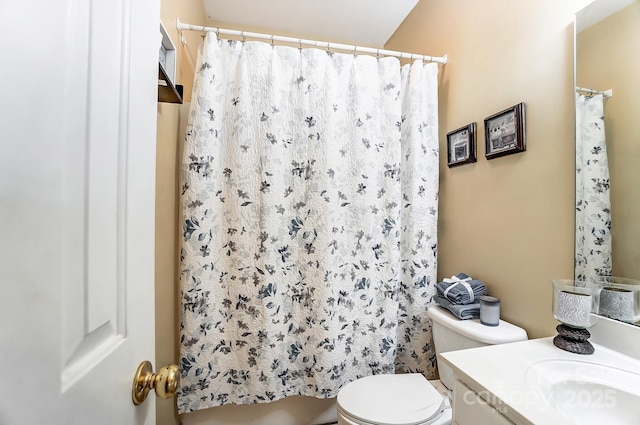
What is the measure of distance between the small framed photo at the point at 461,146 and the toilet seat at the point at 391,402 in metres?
1.12

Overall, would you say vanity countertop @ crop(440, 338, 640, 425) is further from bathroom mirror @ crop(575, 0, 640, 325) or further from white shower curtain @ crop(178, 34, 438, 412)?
white shower curtain @ crop(178, 34, 438, 412)

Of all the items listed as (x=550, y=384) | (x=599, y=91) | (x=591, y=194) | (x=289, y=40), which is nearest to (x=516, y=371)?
(x=550, y=384)

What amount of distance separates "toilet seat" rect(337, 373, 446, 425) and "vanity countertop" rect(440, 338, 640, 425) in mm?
408

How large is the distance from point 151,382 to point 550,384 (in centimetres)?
93

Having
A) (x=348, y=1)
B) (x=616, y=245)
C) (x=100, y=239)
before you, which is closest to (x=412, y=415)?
(x=616, y=245)

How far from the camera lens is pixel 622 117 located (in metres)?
0.82

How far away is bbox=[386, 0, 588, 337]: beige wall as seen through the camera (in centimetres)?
100

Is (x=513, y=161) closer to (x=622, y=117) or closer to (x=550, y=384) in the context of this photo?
(x=622, y=117)

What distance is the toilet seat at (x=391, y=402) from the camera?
1009 mm

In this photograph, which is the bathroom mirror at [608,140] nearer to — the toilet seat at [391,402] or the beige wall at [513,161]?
the beige wall at [513,161]

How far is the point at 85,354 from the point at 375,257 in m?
1.28

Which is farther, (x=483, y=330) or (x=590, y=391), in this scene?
(x=483, y=330)

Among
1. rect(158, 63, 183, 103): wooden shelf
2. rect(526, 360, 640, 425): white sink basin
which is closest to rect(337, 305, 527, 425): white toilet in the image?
rect(526, 360, 640, 425): white sink basin

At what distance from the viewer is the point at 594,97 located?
35.1 inches
